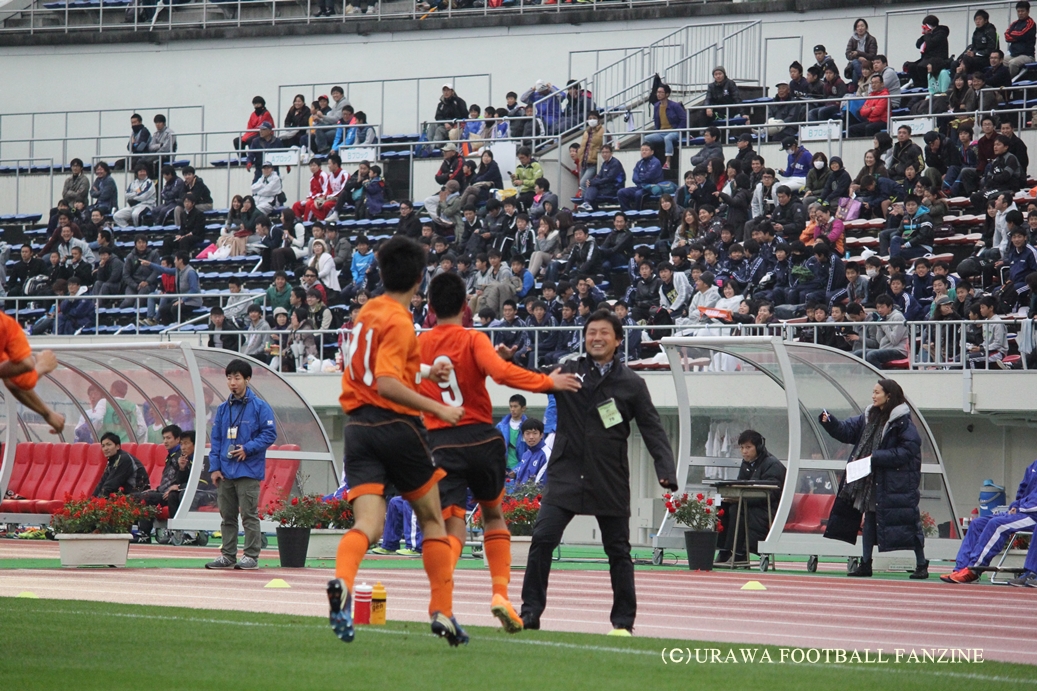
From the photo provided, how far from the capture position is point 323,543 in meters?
18.1

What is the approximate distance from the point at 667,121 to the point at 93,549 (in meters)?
18.1

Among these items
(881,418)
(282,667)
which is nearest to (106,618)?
(282,667)

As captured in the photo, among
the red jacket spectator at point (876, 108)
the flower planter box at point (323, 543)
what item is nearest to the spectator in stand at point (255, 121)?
the red jacket spectator at point (876, 108)

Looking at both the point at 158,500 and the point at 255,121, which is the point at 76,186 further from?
the point at 158,500

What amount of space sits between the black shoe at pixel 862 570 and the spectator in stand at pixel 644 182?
44.1 feet

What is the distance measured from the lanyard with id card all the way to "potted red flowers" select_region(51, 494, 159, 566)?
8.52m

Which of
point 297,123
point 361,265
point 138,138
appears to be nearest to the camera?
point 361,265

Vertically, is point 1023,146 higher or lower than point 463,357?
higher

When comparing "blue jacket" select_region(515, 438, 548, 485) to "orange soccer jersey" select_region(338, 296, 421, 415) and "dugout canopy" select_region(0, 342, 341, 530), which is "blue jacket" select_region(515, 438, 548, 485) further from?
"orange soccer jersey" select_region(338, 296, 421, 415)

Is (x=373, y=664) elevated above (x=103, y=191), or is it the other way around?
(x=103, y=191)

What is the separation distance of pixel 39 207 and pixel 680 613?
31059 millimetres

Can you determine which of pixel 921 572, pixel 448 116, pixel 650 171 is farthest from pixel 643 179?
pixel 921 572

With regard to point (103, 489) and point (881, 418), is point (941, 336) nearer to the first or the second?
point (881, 418)

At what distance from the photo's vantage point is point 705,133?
2973cm
